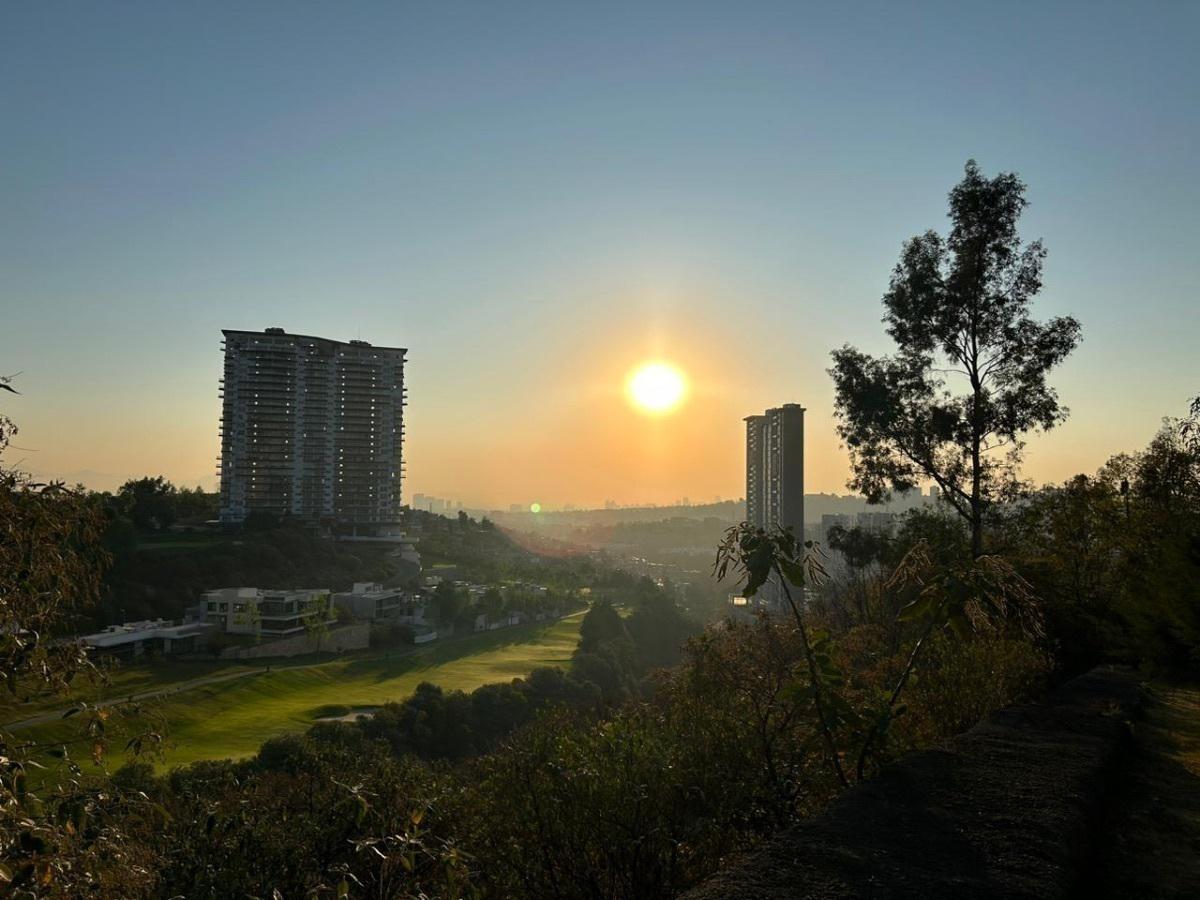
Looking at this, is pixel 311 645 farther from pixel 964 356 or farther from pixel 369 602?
pixel 964 356

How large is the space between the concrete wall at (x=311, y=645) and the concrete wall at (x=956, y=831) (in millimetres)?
47807

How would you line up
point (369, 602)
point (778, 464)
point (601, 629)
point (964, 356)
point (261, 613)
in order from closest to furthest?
point (964, 356) → point (261, 613) → point (601, 629) → point (778, 464) → point (369, 602)

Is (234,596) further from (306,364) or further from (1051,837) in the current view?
(1051,837)

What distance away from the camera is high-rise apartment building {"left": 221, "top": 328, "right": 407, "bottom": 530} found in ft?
226

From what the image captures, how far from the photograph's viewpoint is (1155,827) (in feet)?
12.8

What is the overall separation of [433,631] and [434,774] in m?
52.6

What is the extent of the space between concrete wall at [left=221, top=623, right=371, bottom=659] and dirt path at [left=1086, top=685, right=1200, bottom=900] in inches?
1866

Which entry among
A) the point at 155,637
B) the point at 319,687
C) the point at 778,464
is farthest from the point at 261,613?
the point at 778,464

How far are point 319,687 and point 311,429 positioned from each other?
1395 inches

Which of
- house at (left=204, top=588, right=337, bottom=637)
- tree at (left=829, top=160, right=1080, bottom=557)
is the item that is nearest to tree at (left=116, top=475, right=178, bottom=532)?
house at (left=204, top=588, right=337, bottom=637)

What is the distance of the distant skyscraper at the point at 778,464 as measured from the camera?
1983 inches

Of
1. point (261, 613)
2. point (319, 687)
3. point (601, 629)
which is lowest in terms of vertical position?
point (319, 687)

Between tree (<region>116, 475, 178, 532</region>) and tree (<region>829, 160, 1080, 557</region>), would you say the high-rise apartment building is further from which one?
tree (<region>829, 160, 1080, 557</region>)

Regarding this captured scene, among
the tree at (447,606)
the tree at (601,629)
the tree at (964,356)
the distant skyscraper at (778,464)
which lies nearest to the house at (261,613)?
the tree at (447,606)
